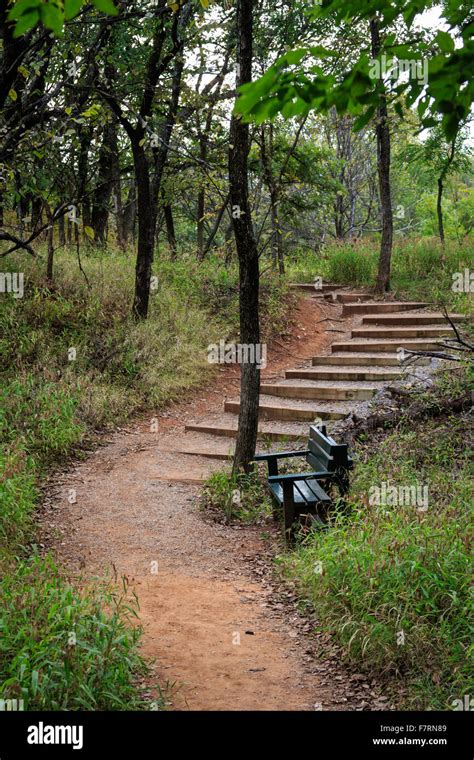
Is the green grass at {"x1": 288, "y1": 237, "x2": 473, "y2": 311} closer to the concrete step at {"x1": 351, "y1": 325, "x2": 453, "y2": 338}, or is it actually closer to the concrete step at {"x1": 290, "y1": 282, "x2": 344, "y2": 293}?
the concrete step at {"x1": 290, "y1": 282, "x2": 344, "y2": 293}

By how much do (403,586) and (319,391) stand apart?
247 inches

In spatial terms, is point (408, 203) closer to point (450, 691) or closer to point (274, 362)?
point (274, 362)

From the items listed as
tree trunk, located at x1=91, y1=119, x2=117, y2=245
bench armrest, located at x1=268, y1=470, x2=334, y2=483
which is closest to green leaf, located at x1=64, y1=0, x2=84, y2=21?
bench armrest, located at x1=268, y1=470, x2=334, y2=483

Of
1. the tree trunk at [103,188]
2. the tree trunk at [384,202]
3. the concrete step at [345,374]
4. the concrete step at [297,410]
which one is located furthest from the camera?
the tree trunk at [103,188]

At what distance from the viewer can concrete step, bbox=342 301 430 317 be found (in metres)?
14.2

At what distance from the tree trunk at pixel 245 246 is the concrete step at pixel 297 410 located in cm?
217

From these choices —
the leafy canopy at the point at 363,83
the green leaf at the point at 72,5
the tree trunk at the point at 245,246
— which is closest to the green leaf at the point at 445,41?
the leafy canopy at the point at 363,83

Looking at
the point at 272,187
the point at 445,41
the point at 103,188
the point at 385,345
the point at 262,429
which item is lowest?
the point at 262,429

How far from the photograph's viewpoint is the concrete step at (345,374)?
35.8ft

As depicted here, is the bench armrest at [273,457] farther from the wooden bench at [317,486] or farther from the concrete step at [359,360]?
the concrete step at [359,360]

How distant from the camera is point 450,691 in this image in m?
3.97

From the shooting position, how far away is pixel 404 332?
12555mm

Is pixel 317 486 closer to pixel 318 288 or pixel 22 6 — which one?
pixel 22 6

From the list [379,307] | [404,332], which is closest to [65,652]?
[404,332]
